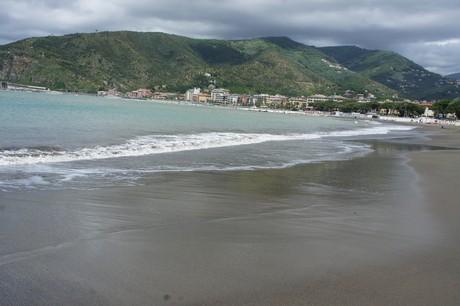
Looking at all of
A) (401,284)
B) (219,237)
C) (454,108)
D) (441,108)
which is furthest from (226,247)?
(441,108)

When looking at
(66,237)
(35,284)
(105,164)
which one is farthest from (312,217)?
(105,164)

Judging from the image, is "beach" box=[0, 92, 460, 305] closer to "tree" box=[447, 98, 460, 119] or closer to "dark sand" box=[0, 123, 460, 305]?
"dark sand" box=[0, 123, 460, 305]

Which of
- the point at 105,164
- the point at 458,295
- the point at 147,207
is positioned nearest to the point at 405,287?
the point at 458,295

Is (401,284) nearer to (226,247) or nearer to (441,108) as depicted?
(226,247)

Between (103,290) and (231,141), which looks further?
(231,141)

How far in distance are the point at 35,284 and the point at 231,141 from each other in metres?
21.0

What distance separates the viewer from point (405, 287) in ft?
15.5

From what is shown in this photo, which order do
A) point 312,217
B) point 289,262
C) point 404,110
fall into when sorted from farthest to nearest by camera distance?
point 404,110, point 312,217, point 289,262

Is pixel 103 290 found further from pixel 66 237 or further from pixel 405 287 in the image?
pixel 405 287

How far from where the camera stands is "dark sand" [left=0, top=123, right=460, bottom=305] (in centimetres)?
443

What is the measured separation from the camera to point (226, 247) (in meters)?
5.89

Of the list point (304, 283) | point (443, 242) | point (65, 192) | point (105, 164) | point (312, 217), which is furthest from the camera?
point (105, 164)

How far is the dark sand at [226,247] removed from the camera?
174 inches

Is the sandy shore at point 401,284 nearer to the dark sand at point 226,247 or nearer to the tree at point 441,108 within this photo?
the dark sand at point 226,247
